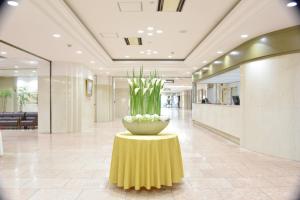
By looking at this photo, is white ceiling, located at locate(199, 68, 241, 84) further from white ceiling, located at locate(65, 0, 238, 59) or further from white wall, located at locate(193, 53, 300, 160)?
white wall, located at locate(193, 53, 300, 160)

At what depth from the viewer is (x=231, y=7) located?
532 centimetres

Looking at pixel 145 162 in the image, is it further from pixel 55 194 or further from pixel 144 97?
pixel 55 194

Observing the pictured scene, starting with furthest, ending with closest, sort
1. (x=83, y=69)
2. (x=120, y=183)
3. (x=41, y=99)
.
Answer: (x=83, y=69), (x=41, y=99), (x=120, y=183)

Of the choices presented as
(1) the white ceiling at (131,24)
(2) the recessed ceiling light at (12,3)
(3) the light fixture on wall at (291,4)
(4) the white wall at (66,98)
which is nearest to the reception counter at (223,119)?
(1) the white ceiling at (131,24)

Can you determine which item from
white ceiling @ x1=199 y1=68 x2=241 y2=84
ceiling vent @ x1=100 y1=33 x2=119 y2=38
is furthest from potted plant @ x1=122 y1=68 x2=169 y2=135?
white ceiling @ x1=199 y1=68 x2=241 y2=84

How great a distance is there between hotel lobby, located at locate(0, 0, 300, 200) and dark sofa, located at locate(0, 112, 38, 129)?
1.89 metres

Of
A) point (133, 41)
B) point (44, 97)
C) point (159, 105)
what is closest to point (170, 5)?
point (159, 105)

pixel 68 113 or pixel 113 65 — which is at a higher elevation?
pixel 113 65

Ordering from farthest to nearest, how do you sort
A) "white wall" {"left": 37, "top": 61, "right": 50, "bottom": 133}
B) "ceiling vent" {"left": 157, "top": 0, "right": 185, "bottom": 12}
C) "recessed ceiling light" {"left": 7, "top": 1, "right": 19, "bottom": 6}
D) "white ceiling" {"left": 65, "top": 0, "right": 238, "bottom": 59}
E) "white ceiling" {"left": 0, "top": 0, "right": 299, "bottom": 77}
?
1. "white wall" {"left": 37, "top": 61, "right": 50, "bottom": 133}
2. "white ceiling" {"left": 65, "top": 0, "right": 238, "bottom": 59}
3. "ceiling vent" {"left": 157, "top": 0, "right": 185, "bottom": 12}
4. "white ceiling" {"left": 0, "top": 0, "right": 299, "bottom": 77}
5. "recessed ceiling light" {"left": 7, "top": 1, "right": 19, "bottom": 6}

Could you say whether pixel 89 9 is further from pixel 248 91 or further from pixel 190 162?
pixel 248 91

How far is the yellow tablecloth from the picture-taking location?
3418mm

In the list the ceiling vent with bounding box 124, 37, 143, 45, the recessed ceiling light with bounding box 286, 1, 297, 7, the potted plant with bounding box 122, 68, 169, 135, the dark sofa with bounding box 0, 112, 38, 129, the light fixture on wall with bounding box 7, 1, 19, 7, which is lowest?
the dark sofa with bounding box 0, 112, 38, 129

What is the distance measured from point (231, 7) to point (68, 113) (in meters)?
8.06

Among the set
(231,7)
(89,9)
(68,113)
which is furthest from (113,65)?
(231,7)
